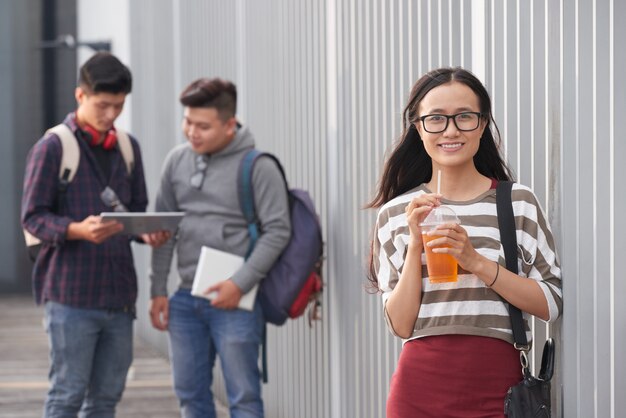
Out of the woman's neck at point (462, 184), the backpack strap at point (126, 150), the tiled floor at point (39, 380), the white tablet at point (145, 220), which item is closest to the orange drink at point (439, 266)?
the woman's neck at point (462, 184)

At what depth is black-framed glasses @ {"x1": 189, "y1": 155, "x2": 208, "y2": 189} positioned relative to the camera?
18.3 ft

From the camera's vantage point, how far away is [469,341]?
310 cm

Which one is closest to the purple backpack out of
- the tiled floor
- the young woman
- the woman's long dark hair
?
the woman's long dark hair

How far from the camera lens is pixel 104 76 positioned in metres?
5.33

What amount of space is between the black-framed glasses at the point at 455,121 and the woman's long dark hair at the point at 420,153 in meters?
0.04

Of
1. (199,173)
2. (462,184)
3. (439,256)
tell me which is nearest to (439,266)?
(439,256)

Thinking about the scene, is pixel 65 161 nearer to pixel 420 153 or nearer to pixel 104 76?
pixel 104 76

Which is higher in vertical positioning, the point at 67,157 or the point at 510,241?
the point at 67,157

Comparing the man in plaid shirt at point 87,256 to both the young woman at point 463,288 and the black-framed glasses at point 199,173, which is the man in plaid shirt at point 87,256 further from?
the young woman at point 463,288

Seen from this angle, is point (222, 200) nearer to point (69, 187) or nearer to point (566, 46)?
point (69, 187)

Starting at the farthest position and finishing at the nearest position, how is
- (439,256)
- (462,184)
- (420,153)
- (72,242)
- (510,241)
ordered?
(72,242), (420,153), (462,184), (510,241), (439,256)

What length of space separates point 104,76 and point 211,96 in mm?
490

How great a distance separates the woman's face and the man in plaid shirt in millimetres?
2239

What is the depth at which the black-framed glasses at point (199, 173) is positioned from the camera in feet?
18.3
